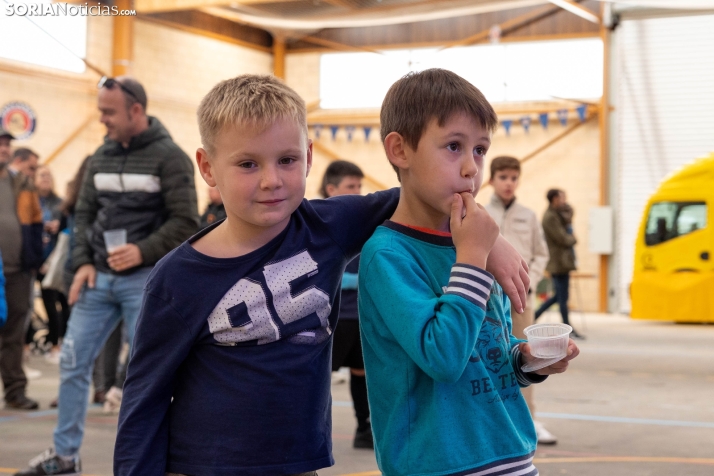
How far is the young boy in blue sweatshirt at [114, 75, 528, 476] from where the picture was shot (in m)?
1.88

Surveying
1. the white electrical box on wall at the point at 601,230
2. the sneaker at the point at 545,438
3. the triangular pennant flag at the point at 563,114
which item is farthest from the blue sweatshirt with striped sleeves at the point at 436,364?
the triangular pennant flag at the point at 563,114

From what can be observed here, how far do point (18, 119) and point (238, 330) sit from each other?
14.1 meters

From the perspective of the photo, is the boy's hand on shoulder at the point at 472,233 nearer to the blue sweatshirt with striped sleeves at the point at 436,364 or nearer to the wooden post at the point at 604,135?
the blue sweatshirt with striped sleeves at the point at 436,364

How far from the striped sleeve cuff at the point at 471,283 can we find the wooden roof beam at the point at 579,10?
1557 cm

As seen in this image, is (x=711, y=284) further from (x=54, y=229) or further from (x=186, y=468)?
(x=186, y=468)

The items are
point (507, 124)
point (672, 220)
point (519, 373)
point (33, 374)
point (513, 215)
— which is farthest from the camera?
point (507, 124)

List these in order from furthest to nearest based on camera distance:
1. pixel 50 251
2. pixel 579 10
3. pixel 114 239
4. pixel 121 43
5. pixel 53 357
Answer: pixel 579 10
pixel 121 43
pixel 50 251
pixel 53 357
pixel 114 239

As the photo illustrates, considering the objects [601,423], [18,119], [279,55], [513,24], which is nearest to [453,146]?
[601,423]

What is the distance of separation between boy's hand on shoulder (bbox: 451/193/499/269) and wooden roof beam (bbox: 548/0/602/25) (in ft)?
50.8

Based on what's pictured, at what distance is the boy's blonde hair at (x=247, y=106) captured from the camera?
1883mm

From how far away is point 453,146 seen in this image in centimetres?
187

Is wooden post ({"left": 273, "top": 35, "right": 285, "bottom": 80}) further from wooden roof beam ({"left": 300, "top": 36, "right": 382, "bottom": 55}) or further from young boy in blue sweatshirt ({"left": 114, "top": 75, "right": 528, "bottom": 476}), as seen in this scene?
young boy in blue sweatshirt ({"left": 114, "top": 75, "right": 528, "bottom": 476})

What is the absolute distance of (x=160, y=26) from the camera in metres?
17.9

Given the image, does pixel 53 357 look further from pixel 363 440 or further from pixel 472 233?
pixel 472 233
